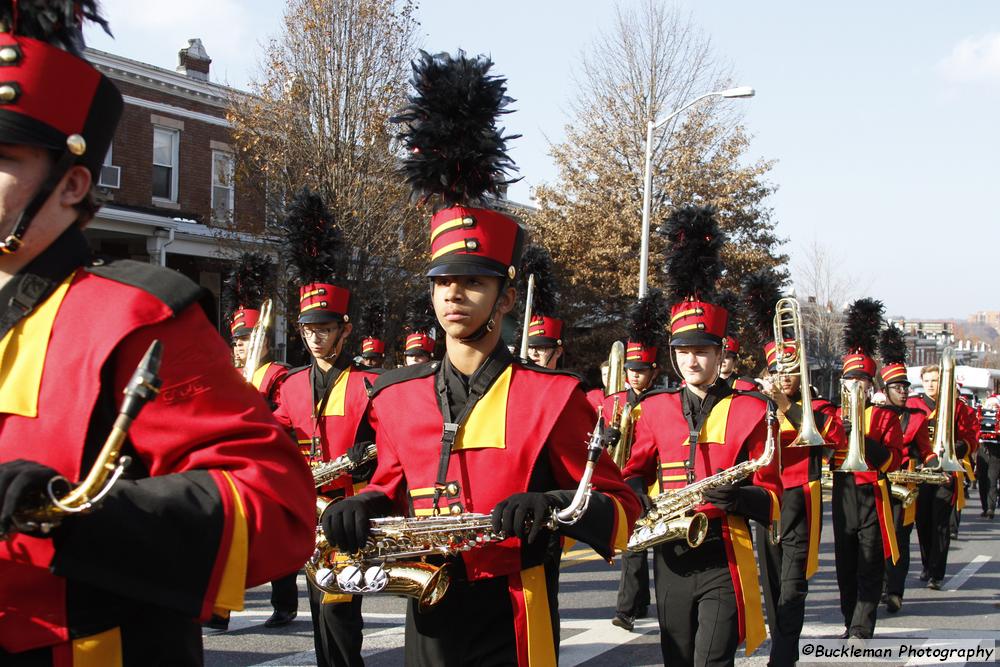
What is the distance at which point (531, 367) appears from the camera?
423cm

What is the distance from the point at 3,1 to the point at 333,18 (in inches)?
781

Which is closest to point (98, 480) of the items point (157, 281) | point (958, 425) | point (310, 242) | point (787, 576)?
point (157, 281)

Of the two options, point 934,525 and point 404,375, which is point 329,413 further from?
point 934,525

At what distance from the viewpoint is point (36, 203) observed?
2.12m

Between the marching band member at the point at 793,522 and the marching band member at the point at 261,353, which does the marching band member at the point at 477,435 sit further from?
the marching band member at the point at 261,353

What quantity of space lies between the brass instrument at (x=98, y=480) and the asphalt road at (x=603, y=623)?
6009mm

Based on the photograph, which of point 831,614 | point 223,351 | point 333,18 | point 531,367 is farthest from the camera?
point 333,18

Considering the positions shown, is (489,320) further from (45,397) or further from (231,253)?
(231,253)

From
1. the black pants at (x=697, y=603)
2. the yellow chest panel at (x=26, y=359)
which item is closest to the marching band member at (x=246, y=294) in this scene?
the black pants at (x=697, y=603)

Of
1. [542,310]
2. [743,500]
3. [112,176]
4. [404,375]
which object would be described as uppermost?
[112,176]

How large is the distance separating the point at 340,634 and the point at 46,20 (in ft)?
15.2

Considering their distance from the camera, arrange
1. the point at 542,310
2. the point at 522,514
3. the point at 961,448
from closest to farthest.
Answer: the point at 522,514 → the point at 542,310 → the point at 961,448

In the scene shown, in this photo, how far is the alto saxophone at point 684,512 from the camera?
225 inches

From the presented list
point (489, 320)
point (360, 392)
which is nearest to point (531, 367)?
point (489, 320)
